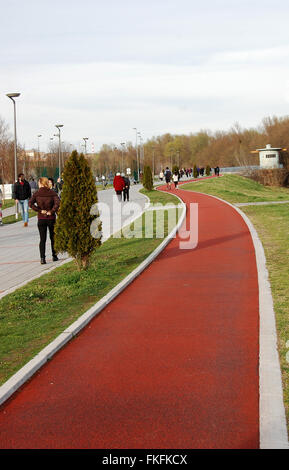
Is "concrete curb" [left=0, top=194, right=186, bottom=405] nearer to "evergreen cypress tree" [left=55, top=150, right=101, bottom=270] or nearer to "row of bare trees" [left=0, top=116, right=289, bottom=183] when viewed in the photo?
"evergreen cypress tree" [left=55, top=150, right=101, bottom=270]

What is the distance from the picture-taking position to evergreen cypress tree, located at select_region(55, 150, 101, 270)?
10.8 m

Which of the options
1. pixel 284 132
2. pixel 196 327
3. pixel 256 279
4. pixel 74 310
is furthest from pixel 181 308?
pixel 284 132

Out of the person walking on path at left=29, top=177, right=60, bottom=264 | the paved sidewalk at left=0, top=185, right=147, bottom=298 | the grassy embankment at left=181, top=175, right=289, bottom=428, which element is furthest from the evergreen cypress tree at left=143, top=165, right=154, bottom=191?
the person walking on path at left=29, top=177, right=60, bottom=264

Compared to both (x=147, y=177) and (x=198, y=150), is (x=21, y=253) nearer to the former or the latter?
(x=147, y=177)

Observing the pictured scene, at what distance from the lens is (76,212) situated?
1084cm

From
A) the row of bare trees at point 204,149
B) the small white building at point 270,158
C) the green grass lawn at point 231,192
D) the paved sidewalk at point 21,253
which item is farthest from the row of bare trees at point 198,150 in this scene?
the paved sidewalk at point 21,253

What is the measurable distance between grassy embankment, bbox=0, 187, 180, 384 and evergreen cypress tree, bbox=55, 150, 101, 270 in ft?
1.70

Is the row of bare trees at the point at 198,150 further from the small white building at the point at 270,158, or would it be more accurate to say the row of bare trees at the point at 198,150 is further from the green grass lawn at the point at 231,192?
the green grass lawn at the point at 231,192

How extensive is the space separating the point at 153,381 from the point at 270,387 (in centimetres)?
108

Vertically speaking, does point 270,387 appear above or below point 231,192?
below

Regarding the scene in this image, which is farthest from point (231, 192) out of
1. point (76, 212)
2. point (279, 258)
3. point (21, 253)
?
point (76, 212)

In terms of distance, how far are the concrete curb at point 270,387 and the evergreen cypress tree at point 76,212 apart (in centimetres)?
411
